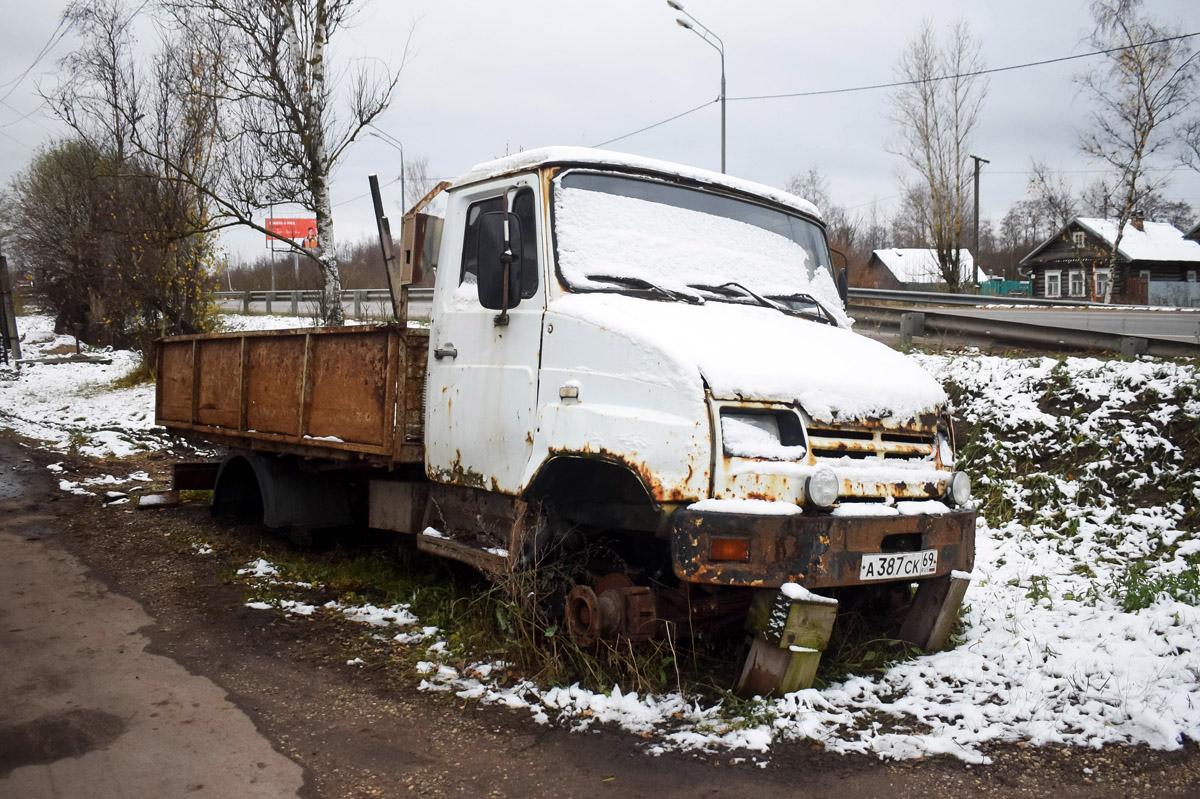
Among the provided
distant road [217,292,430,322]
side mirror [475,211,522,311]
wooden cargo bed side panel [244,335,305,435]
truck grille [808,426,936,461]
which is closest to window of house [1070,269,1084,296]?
distant road [217,292,430,322]

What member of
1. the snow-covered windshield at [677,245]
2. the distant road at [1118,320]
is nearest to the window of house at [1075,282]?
the distant road at [1118,320]

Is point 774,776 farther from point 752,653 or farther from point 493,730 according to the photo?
point 493,730

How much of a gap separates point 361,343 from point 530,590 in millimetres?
2050

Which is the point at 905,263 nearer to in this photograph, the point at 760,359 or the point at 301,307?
the point at 301,307

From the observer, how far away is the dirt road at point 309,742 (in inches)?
128

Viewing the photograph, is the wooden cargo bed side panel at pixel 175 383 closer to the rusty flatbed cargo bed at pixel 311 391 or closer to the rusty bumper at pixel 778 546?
the rusty flatbed cargo bed at pixel 311 391

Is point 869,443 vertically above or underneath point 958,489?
above

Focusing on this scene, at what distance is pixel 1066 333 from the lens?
30.1 feet

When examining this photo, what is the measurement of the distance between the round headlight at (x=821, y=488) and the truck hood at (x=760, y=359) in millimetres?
261

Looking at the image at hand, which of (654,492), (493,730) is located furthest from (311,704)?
(654,492)

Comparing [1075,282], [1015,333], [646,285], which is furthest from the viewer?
[1075,282]

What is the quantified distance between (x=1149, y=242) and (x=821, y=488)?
50713 mm

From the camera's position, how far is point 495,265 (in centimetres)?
448

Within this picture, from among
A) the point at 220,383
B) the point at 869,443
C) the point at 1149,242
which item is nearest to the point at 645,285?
the point at 869,443
